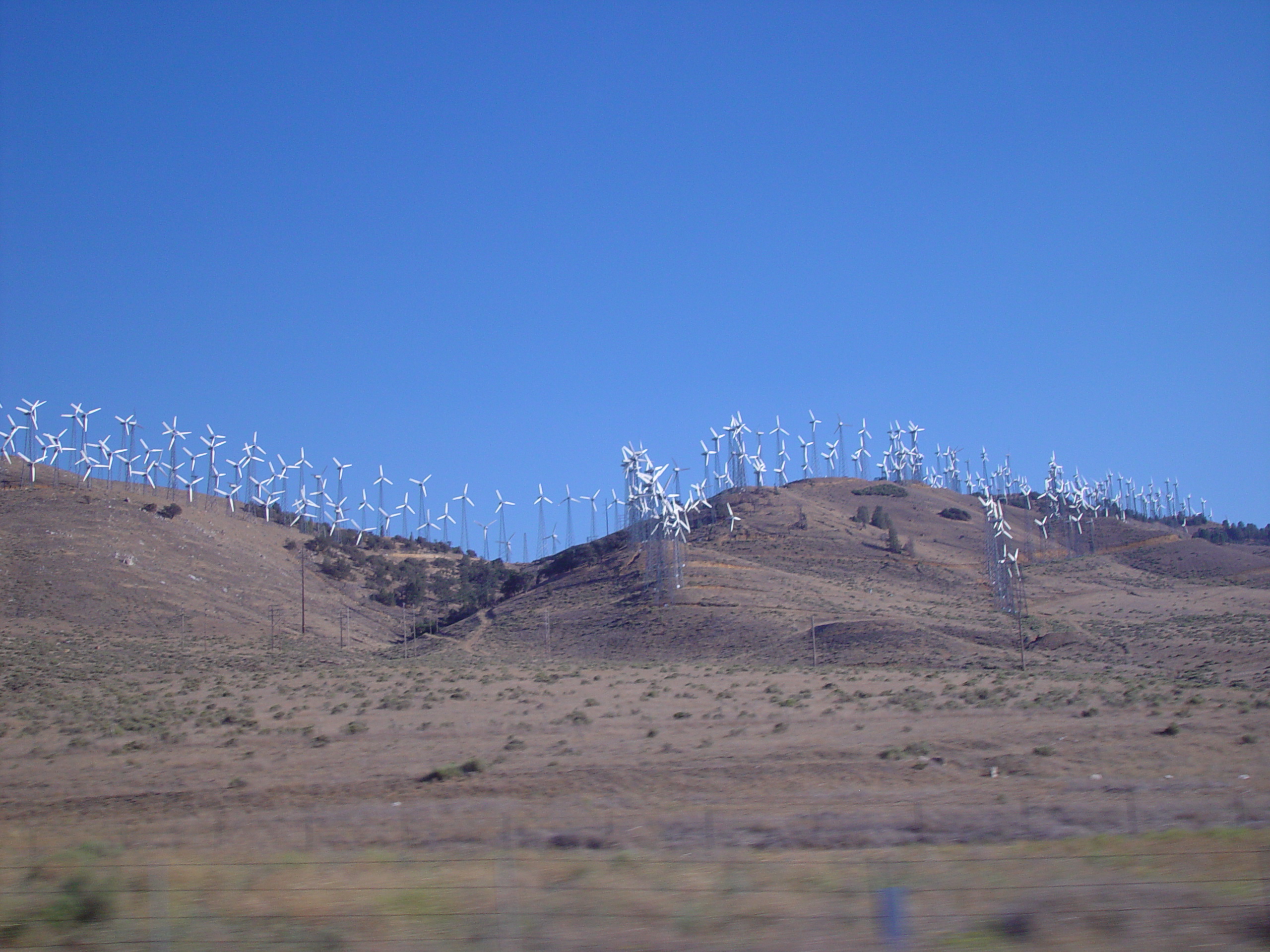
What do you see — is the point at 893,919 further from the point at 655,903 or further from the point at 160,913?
the point at 160,913

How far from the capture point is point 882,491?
150 metres

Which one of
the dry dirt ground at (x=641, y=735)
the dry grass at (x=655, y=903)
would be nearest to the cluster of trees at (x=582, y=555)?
the dry dirt ground at (x=641, y=735)

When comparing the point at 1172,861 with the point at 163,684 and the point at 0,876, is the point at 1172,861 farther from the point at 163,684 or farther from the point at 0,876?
the point at 163,684

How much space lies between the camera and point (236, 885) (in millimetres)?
10172

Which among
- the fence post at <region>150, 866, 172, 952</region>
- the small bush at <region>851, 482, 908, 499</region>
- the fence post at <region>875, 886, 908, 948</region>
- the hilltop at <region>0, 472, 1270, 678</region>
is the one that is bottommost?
the fence post at <region>875, 886, 908, 948</region>

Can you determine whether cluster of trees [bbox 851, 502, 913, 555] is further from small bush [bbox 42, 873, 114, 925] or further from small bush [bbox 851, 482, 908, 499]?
small bush [bbox 42, 873, 114, 925]

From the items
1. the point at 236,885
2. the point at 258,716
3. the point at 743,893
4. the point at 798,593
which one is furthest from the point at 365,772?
the point at 798,593

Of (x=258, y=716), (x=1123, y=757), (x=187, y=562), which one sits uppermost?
(x=187, y=562)

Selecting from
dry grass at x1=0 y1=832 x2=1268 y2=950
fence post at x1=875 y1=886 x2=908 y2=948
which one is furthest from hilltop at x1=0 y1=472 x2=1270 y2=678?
fence post at x1=875 y1=886 x2=908 y2=948

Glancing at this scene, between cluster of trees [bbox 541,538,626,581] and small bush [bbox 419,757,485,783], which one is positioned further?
cluster of trees [bbox 541,538,626,581]

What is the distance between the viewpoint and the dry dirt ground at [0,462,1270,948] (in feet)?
39.7

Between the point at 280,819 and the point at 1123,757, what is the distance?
21880 millimetres

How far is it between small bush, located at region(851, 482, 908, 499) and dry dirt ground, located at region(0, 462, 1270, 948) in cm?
5169

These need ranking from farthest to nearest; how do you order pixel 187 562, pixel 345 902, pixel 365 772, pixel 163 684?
pixel 187 562 → pixel 163 684 → pixel 365 772 → pixel 345 902
